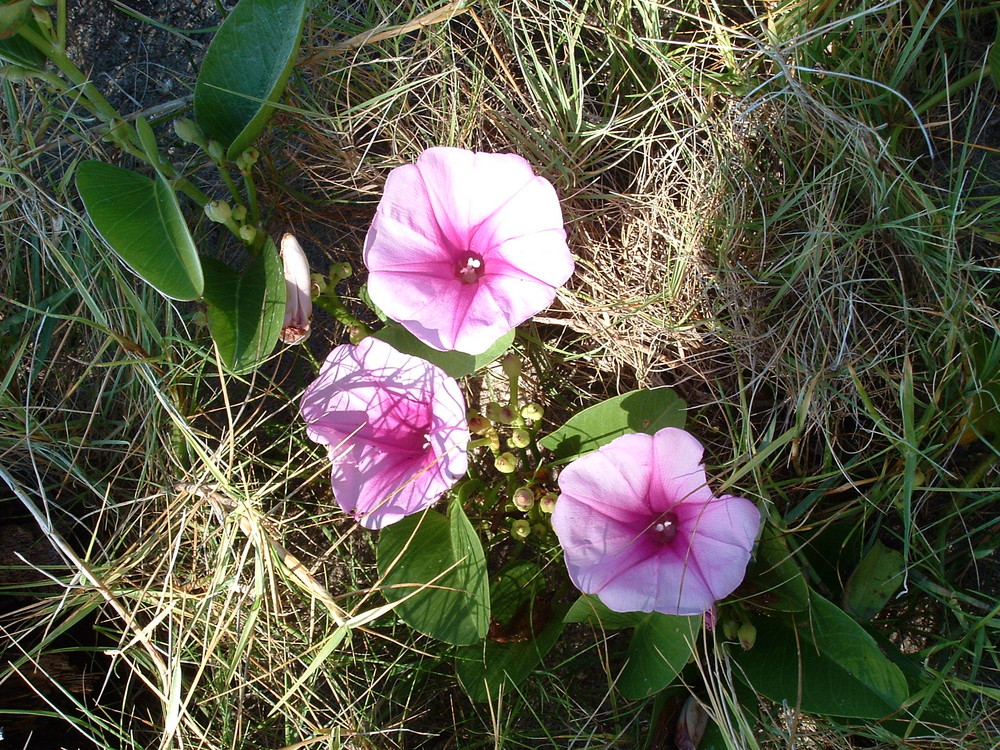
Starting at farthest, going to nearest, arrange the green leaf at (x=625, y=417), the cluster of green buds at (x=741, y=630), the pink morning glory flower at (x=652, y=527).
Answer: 1. the green leaf at (x=625, y=417)
2. the cluster of green buds at (x=741, y=630)
3. the pink morning glory flower at (x=652, y=527)

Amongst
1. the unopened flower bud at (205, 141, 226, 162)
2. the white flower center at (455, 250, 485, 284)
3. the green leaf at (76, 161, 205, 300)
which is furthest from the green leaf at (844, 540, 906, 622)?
the unopened flower bud at (205, 141, 226, 162)

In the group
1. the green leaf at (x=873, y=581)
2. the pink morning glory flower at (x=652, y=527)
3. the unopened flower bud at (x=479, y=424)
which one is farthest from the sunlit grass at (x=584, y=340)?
the unopened flower bud at (x=479, y=424)

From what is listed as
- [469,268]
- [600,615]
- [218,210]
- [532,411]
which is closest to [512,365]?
[532,411]

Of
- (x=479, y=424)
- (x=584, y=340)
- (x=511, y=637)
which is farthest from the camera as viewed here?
(x=584, y=340)

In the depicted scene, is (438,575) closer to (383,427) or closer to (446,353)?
(383,427)

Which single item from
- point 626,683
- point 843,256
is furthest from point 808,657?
point 843,256

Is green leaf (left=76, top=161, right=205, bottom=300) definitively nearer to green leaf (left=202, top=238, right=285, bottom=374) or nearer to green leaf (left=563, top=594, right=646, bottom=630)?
green leaf (left=202, top=238, right=285, bottom=374)

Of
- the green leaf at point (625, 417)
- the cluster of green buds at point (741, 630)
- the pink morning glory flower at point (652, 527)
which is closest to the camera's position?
the pink morning glory flower at point (652, 527)

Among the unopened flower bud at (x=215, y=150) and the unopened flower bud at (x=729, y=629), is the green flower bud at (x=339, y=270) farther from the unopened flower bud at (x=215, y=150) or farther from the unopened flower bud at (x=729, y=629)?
the unopened flower bud at (x=729, y=629)
